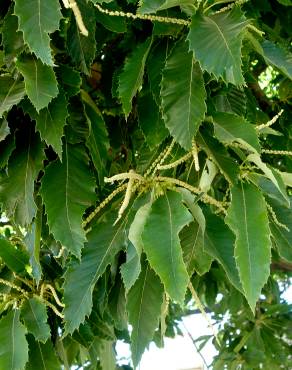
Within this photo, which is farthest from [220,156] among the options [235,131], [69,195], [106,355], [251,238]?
[106,355]

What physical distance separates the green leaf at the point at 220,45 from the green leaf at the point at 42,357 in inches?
28.3

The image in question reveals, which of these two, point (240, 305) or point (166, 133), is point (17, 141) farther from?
point (240, 305)

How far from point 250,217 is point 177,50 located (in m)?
0.35

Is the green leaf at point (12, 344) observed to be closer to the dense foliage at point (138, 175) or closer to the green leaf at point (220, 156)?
the dense foliage at point (138, 175)

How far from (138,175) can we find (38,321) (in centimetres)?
41

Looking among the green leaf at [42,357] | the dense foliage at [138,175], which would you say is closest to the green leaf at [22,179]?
the dense foliage at [138,175]

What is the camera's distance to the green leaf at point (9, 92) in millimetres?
1153

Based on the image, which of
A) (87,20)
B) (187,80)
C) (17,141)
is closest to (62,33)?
(87,20)

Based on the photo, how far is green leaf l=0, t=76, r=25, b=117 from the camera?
1153mm

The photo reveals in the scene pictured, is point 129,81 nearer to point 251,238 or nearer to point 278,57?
point 278,57

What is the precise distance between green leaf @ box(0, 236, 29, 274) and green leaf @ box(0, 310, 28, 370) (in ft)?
0.52

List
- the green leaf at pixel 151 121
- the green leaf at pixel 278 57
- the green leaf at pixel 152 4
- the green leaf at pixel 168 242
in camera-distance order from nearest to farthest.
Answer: the green leaf at pixel 168 242, the green leaf at pixel 152 4, the green leaf at pixel 278 57, the green leaf at pixel 151 121

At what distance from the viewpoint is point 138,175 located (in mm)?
1181

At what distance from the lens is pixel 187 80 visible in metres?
1.16
